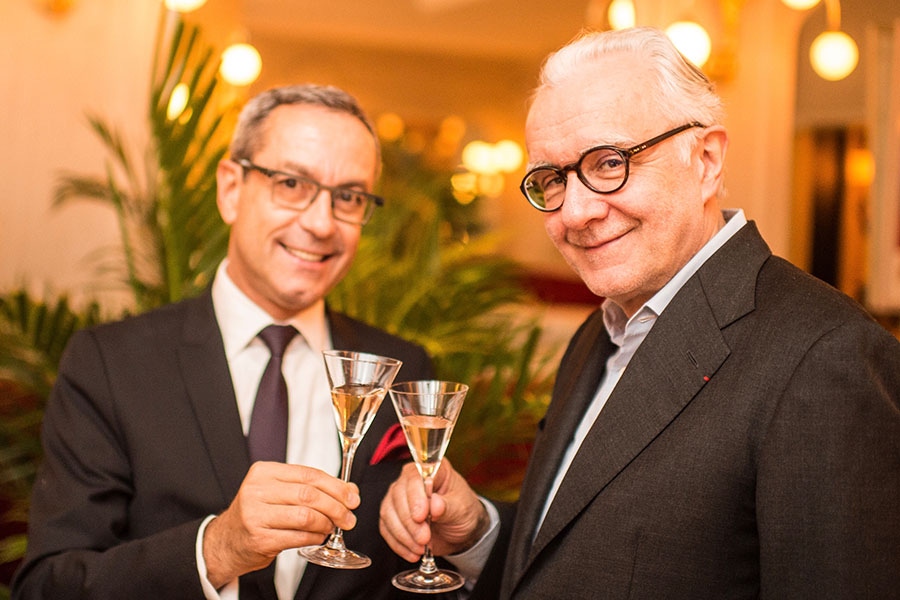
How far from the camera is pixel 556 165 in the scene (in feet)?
5.66

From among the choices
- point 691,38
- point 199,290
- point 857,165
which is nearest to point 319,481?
point 199,290

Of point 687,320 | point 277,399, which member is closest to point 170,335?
point 277,399

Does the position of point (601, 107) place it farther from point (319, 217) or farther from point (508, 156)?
point (508, 156)

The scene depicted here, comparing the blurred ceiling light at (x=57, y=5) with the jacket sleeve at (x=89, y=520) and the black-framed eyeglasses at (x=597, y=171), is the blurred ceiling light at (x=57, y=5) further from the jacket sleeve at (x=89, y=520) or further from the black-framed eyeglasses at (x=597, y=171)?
the black-framed eyeglasses at (x=597, y=171)

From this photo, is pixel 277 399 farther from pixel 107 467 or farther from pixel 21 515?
pixel 21 515

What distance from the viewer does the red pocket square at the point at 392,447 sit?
205 centimetres

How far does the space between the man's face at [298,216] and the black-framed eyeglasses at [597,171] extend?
0.61 meters

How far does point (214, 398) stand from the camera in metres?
2.06

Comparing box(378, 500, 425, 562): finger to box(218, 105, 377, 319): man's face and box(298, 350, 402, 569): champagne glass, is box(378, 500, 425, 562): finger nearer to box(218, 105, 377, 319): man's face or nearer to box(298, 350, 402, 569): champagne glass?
box(298, 350, 402, 569): champagne glass

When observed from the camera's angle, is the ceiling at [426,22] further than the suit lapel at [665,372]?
Yes

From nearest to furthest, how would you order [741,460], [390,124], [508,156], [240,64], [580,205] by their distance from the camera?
[741,460]
[580,205]
[240,64]
[508,156]
[390,124]

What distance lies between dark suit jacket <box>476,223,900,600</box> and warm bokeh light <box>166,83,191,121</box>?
184 cm

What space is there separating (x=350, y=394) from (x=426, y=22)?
35.8 ft

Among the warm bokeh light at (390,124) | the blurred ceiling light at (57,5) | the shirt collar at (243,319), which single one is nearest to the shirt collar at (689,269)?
the shirt collar at (243,319)
